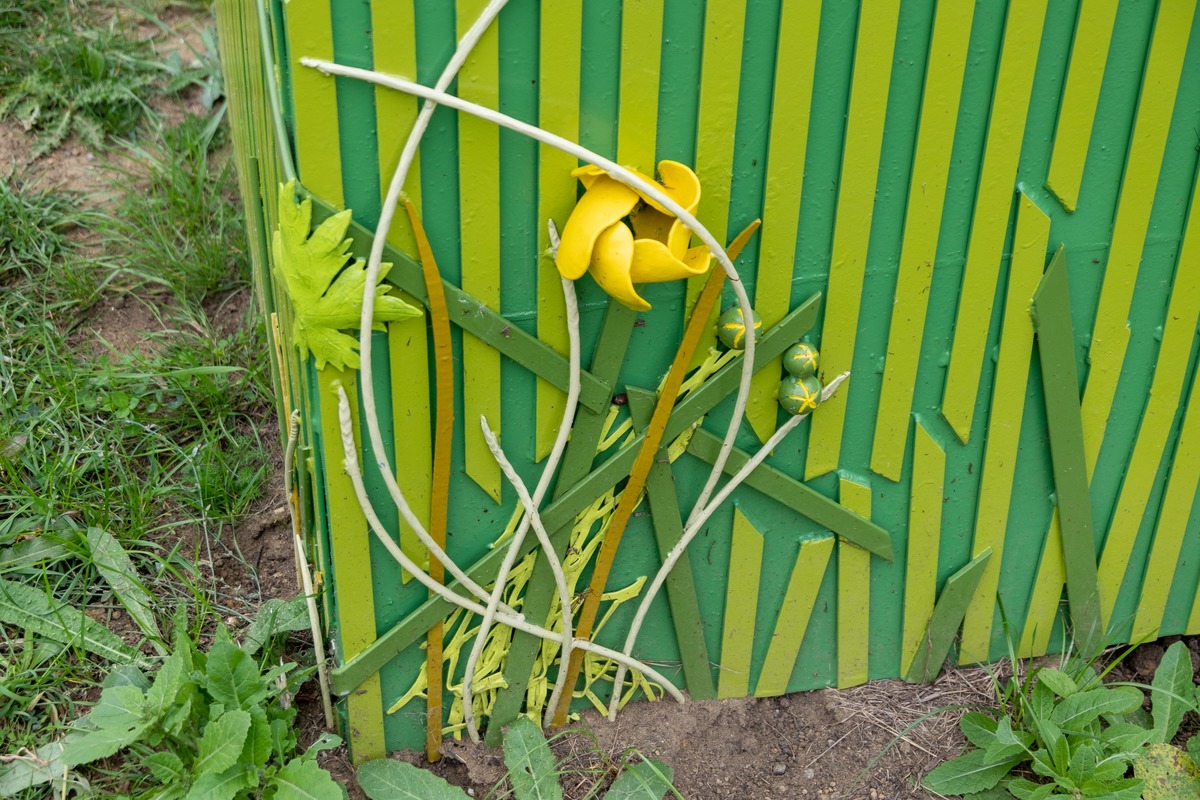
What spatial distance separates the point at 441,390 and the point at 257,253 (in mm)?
1231

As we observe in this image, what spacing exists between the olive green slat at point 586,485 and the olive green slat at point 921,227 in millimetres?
177

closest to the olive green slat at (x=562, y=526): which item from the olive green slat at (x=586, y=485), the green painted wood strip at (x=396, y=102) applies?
the olive green slat at (x=586, y=485)

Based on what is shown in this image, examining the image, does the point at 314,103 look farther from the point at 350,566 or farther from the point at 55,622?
the point at 55,622

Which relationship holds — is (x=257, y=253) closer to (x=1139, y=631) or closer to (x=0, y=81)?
(x=0, y=81)

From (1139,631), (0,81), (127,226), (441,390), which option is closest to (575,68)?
(441,390)

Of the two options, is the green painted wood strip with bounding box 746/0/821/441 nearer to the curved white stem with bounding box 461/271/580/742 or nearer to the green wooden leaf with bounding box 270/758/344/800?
the curved white stem with bounding box 461/271/580/742

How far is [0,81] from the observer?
3816mm

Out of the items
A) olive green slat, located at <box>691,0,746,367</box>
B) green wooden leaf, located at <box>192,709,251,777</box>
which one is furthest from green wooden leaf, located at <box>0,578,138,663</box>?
olive green slat, located at <box>691,0,746,367</box>

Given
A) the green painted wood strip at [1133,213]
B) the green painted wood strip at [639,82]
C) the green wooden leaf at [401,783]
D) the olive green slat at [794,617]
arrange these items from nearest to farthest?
the green painted wood strip at [639,82] < the green painted wood strip at [1133,213] < the green wooden leaf at [401,783] < the olive green slat at [794,617]

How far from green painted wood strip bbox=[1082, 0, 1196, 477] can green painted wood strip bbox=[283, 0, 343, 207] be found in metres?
1.32

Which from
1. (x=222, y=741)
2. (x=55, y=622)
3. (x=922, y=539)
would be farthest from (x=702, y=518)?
(x=55, y=622)

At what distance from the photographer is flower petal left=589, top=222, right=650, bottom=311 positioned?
1.65 meters

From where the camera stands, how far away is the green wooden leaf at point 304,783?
198cm

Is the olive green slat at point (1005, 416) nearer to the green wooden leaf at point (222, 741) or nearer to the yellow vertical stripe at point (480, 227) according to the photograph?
the yellow vertical stripe at point (480, 227)
